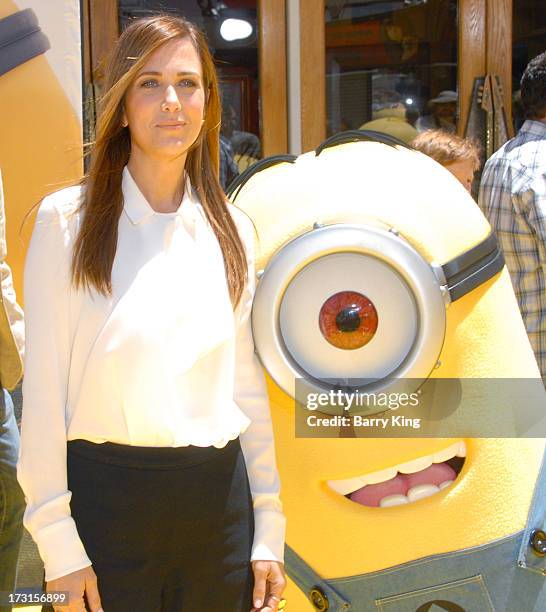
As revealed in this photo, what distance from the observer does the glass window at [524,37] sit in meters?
4.04

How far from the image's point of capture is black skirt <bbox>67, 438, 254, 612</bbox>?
1.36 meters

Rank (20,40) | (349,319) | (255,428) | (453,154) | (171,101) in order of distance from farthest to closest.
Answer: (453,154)
(20,40)
(349,319)
(255,428)
(171,101)

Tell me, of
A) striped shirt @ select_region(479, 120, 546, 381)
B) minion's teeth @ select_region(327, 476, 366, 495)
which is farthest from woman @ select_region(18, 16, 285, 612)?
striped shirt @ select_region(479, 120, 546, 381)

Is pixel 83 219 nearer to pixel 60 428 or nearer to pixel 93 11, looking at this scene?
pixel 60 428

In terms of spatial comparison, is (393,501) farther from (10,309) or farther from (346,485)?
(10,309)

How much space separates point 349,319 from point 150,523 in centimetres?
52

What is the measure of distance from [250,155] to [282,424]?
7.77ft

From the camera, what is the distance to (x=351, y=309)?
65.9 inches

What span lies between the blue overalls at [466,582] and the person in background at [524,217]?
131cm

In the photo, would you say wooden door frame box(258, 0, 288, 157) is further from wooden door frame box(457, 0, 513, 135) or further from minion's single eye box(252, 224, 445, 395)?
minion's single eye box(252, 224, 445, 395)

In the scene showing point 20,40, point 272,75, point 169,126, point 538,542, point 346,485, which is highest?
point 272,75

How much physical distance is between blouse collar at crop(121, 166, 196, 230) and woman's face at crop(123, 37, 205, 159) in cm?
6

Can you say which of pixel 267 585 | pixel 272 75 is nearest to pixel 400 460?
pixel 267 585

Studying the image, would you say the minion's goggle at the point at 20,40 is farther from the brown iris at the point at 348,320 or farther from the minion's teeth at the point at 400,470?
the minion's teeth at the point at 400,470
